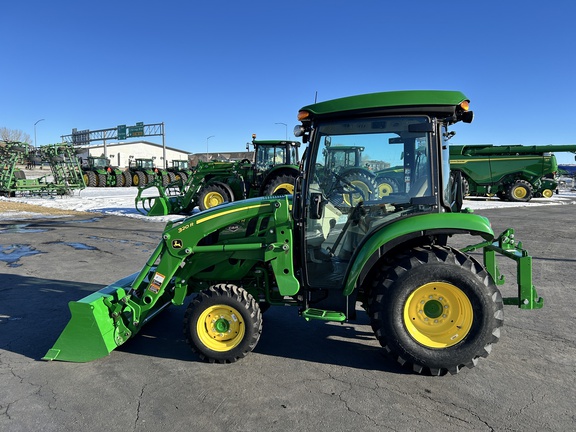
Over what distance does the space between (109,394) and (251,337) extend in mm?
1135

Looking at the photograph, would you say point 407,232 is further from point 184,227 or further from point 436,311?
point 184,227

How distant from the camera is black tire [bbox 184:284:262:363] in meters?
3.39

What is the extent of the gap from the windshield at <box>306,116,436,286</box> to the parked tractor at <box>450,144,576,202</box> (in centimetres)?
1844

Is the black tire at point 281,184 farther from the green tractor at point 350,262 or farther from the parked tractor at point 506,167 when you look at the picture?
the parked tractor at point 506,167

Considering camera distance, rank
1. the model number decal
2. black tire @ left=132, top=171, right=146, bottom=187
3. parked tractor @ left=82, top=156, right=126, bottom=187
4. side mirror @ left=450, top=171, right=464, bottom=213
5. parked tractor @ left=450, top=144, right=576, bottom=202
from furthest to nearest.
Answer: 1. black tire @ left=132, top=171, right=146, bottom=187
2. parked tractor @ left=82, top=156, right=126, bottom=187
3. parked tractor @ left=450, top=144, right=576, bottom=202
4. side mirror @ left=450, top=171, right=464, bottom=213
5. the model number decal

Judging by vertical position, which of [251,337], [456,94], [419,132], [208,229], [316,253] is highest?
[456,94]

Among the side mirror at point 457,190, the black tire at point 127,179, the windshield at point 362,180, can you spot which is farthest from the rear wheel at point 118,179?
the side mirror at point 457,190

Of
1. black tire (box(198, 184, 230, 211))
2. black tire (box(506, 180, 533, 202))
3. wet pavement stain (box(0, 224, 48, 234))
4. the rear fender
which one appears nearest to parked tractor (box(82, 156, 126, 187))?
wet pavement stain (box(0, 224, 48, 234))

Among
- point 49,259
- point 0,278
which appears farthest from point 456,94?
point 49,259

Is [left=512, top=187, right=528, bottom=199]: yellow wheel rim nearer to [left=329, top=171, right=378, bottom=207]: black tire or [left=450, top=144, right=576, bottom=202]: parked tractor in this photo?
[left=450, top=144, right=576, bottom=202]: parked tractor

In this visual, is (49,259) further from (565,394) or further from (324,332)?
(565,394)

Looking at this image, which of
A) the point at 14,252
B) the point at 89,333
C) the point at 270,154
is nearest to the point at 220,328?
the point at 89,333

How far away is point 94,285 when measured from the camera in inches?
225

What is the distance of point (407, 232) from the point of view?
3.08 meters
